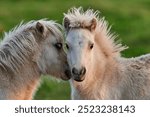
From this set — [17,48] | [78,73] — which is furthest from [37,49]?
[78,73]

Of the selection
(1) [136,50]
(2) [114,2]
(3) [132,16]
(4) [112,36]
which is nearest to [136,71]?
(4) [112,36]

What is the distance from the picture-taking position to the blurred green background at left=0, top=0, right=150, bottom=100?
2695cm

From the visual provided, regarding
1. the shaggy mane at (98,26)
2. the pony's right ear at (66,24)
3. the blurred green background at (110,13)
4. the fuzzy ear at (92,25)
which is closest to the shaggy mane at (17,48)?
the pony's right ear at (66,24)

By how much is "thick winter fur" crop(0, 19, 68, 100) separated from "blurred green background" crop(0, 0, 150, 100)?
1341 centimetres

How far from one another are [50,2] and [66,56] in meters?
22.2

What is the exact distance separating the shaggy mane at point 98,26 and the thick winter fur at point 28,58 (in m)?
Result: 0.39

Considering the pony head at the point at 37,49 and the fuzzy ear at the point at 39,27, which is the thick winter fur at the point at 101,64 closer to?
the pony head at the point at 37,49

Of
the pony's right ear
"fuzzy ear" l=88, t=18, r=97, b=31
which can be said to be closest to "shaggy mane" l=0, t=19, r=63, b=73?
the pony's right ear

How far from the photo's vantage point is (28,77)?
1069cm

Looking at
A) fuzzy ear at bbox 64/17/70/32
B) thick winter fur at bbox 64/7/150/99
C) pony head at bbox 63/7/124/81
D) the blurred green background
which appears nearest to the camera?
pony head at bbox 63/7/124/81

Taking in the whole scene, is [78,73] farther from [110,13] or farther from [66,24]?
[110,13]

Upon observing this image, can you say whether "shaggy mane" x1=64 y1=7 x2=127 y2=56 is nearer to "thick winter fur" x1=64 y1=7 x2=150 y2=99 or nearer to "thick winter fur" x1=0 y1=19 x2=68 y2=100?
"thick winter fur" x1=64 y1=7 x2=150 y2=99

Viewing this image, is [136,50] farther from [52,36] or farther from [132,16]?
[52,36]

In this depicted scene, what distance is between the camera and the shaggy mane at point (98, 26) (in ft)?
36.7
